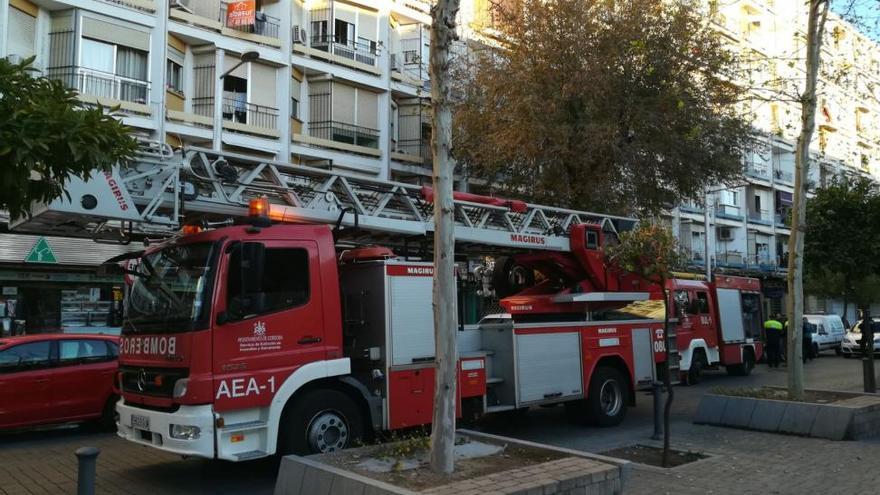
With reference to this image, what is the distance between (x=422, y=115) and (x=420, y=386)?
1941 cm

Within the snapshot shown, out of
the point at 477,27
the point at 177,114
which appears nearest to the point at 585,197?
the point at 477,27

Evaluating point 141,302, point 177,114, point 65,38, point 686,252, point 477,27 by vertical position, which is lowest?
point 141,302

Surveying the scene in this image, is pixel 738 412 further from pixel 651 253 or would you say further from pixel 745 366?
pixel 745 366

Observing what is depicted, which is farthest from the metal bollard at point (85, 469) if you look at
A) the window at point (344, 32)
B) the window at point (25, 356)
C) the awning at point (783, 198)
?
the awning at point (783, 198)

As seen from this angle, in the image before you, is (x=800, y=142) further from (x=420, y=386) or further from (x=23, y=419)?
(x=23, y=419)

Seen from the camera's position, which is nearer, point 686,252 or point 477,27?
point 686,252

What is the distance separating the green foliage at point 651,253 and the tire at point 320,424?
4146 mm

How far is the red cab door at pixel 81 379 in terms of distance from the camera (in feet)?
34.2

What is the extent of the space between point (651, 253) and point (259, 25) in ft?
56.5

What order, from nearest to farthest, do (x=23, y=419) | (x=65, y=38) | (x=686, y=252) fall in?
(x=23, y=419), (x=686, y=252), (x=65, y=38)

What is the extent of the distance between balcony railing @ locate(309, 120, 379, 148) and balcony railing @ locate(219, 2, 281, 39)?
10.3 feet

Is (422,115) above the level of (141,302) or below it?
above

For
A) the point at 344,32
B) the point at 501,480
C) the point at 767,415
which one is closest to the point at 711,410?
the point at 767,415

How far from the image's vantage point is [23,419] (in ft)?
33.0
